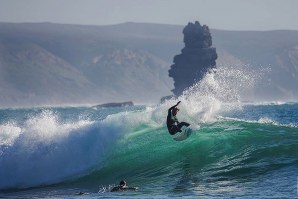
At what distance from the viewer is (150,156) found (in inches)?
1117

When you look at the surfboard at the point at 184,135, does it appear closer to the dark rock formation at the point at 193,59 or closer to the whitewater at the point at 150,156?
the whitewater at the point at 150,156

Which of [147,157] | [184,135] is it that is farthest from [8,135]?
[184,135]

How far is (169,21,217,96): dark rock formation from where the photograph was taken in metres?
140

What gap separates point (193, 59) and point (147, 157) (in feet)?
373

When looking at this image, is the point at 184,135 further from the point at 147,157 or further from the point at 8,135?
the point at 8,135

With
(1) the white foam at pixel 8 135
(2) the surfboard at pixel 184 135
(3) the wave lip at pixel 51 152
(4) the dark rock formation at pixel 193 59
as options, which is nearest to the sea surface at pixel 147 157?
(3) the wave lip at pixel 51 152

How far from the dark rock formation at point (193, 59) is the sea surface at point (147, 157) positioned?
106 meters

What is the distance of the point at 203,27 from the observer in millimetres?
143750

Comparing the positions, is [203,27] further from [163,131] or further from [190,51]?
[163,131]

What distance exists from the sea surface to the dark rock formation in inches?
4176

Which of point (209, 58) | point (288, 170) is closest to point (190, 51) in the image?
point (209, 58)

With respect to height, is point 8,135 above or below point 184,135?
above

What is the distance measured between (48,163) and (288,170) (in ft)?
36.8

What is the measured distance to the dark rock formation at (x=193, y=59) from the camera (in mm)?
139875
